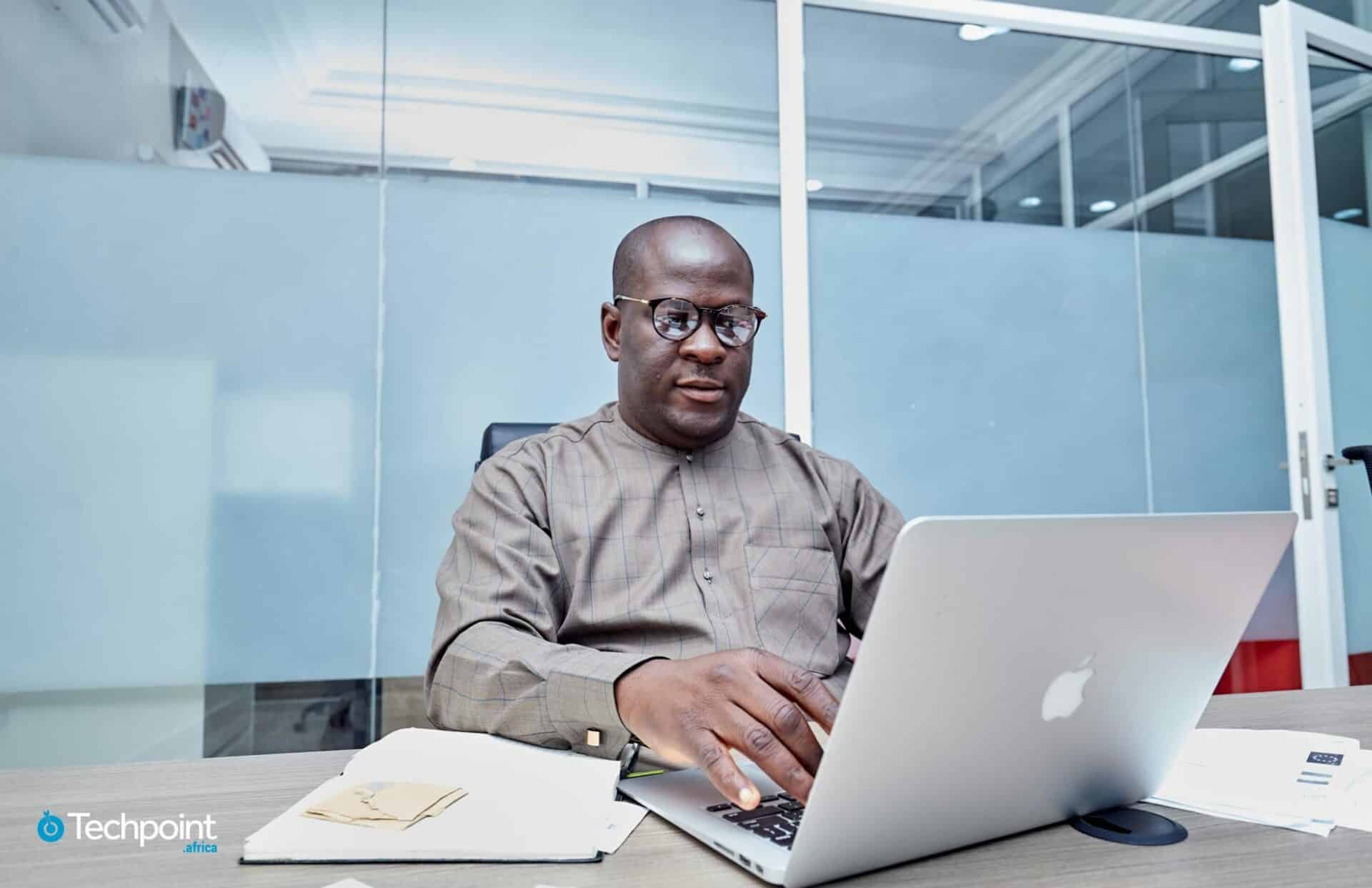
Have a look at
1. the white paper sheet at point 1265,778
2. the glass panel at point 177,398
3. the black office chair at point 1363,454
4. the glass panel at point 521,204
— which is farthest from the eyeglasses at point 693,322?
the glass panel at point 177,398

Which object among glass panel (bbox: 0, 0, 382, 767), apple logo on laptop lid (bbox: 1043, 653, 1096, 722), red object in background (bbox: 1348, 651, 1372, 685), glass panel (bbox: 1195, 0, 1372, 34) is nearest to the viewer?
apple logo on laptop lid (bbox: 1043, 653, 1096, 722)

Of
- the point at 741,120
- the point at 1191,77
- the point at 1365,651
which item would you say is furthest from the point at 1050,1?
the point at 1365,651

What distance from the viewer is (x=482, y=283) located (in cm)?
272

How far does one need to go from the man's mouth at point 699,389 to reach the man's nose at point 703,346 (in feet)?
0.10

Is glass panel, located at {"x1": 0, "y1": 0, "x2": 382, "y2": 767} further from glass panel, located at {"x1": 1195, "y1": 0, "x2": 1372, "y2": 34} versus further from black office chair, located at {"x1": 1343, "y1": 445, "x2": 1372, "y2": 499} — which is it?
glass panel, located at {"x1": 1195, "y1": 0, "x2": 1372, "y2": 34}

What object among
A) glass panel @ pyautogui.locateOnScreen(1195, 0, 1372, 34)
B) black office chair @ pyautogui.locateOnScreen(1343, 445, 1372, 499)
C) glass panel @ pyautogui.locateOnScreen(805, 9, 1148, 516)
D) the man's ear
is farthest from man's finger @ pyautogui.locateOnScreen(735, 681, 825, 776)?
glass panel @ pyautogui.locateOnScreen(1195, 0, 1372, 34)

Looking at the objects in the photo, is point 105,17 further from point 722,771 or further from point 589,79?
point 722,771

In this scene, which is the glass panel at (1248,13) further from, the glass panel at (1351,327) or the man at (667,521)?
the man at (667,521)

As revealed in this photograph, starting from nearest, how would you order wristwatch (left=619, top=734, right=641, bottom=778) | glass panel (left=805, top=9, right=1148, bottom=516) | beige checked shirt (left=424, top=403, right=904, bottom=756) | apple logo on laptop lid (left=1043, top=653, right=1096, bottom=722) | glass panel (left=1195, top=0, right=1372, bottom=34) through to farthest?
apple logo on laptop lid (left=1043, top=653, right=1096, bottom=722)
wristwatch (left=619, top=734, right=641, bottom=778)
beige checked shirt (left=424, top=403, right=904, bottom=756)
glass panel (left=805, top=9, right=1148, bottom=516)
glass panel (left=1195, top=0, right=1372, bottom=34)

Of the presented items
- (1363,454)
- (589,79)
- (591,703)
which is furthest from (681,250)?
(589,79)

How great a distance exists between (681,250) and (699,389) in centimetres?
20

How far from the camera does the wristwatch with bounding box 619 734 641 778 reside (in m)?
0.81

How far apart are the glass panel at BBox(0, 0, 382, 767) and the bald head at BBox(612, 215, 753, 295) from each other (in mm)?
1428

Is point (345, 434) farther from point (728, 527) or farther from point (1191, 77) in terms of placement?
point (1191, 77)
